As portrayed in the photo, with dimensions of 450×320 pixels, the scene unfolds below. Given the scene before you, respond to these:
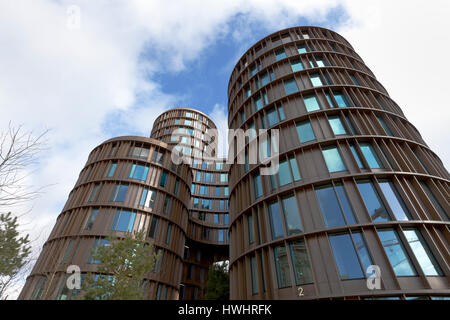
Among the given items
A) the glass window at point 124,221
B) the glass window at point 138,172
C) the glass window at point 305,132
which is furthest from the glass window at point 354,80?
the glass window at point 124,221

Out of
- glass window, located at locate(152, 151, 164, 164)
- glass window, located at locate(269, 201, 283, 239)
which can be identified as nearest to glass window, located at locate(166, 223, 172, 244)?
glass window, located at locate(152, 151, 164, 164)

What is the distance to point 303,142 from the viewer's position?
16422mm

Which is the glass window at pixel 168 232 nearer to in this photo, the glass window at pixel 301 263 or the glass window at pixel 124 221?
the glass window at pixel 124 221

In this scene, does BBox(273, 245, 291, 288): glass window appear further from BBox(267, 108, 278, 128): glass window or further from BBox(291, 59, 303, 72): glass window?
BBox(291, 59, 303, 72): glass window

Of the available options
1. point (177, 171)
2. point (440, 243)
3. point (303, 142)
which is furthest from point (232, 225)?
point (177, 171)

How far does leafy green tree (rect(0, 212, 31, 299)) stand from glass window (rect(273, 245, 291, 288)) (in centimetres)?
1649

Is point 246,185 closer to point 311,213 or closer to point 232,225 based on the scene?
point 232,225

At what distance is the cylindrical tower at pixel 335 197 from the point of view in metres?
11.2

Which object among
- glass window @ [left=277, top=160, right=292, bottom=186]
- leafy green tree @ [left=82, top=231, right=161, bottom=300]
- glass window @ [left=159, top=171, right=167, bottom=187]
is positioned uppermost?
glass window @ [left=159, top=171, right=167, bottom=187]

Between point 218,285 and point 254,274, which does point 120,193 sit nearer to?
point 218,285

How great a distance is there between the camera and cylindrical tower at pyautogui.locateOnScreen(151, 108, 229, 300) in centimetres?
3881

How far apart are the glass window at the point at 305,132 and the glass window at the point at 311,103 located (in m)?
1.38

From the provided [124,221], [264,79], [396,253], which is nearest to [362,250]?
[396,253]
